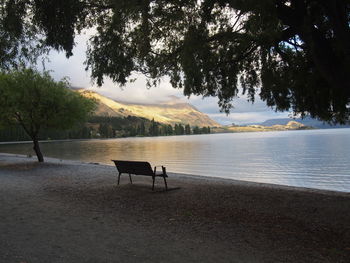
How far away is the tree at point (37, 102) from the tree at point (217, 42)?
1269cm

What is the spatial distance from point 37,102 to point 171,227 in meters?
17.7

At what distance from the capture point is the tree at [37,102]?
68.4 feet

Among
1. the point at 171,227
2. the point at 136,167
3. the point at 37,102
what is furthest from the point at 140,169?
the point at 37,102

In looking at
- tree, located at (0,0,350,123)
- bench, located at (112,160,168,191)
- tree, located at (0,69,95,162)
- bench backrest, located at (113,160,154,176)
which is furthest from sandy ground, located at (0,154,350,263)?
tree, located at (0,69,95,162)

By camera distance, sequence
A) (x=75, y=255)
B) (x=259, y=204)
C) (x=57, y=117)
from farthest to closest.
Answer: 1. (x=57, y=117)
2. (x=259, y=204)
3. (x=75, y=255)

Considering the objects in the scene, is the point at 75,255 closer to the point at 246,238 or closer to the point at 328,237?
the point at 246,238

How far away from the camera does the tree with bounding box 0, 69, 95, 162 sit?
20.8m

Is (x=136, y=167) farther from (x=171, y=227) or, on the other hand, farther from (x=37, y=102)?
(x=37, y=102)

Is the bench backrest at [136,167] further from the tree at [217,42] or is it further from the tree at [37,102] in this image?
the tree at [37,102]

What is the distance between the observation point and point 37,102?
21.4 metres

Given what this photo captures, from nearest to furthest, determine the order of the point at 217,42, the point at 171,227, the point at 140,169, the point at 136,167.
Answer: the point at 171,227
the point at 217,42
the point at 140,169
the point at 136,167

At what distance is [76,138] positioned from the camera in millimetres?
192375

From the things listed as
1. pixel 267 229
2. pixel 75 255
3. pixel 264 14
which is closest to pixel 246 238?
pixel 267 229

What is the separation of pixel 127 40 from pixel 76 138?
192 metres
